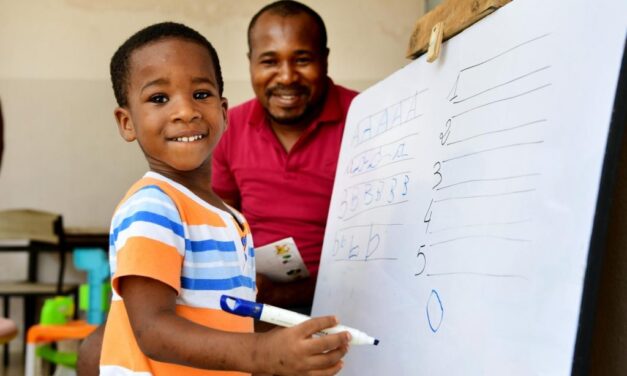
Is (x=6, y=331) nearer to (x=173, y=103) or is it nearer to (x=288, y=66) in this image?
(x=288, y=66)

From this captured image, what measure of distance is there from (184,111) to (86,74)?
Result: 4.42m

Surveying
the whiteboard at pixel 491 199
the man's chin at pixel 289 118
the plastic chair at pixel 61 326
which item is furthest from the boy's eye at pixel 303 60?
the plastic chair at pixel 61 326

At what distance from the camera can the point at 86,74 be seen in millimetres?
5102

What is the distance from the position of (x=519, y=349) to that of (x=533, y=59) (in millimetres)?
360

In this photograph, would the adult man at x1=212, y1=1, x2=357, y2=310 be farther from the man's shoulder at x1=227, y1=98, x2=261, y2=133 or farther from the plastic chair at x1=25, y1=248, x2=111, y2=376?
the plastic chair at x1=25, y1=248, x2=111, y2=376

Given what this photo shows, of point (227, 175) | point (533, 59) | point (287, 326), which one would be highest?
point (533, 59)

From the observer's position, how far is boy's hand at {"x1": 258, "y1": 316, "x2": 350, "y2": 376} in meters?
0.76

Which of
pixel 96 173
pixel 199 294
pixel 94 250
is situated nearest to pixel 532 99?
pixel 199 294

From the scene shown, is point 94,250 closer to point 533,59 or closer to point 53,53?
point 53,53

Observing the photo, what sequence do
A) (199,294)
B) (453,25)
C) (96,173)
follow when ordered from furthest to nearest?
1. (96,173)
2. (453,25)
3. (199,294)

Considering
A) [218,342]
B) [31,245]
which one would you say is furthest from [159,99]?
[31,245]

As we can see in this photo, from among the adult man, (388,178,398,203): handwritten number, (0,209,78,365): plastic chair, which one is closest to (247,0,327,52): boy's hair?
the adult man

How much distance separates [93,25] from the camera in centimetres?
509

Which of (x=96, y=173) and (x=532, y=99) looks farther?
(x=96, y=173)
